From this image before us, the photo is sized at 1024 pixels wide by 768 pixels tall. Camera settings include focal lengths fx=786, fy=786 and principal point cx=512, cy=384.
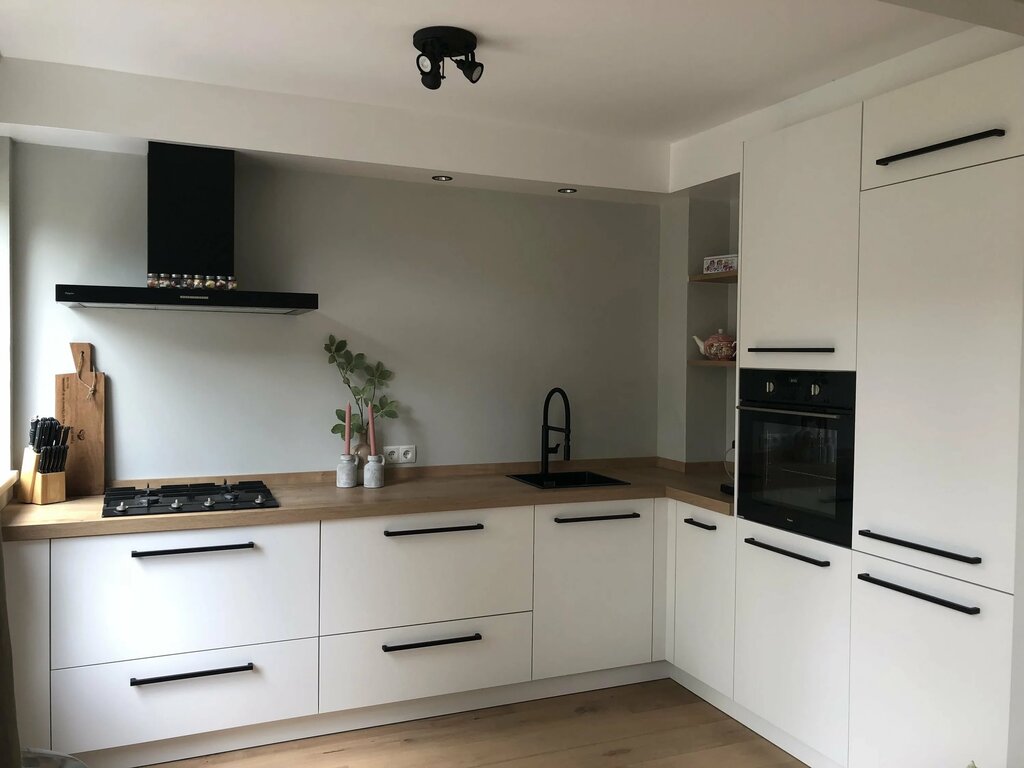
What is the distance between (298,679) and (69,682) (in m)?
0.72

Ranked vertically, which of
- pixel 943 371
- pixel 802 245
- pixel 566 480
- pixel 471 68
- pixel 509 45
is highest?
pixel 509 45

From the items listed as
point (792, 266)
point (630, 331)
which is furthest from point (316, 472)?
point (792, 266)

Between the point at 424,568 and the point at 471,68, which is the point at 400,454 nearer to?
the point at 424,568

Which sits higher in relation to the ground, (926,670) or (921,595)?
(921,595)

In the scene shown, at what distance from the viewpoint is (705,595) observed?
315cm

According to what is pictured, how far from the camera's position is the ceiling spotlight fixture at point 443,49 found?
2.32 metres

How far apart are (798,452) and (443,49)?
1745 mm

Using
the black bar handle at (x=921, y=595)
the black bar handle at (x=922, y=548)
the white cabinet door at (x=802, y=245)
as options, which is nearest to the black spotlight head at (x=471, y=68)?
the white cabinet door at (x=802, y=245)

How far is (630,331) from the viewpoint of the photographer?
13.0ft

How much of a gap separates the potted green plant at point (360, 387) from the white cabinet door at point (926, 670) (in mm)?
1978

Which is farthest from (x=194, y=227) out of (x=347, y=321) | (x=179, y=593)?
(x=179, y=593)

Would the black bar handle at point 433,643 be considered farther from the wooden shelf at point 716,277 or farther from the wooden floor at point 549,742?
the wooden shelf at point 716,277

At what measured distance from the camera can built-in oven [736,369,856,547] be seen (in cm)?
248

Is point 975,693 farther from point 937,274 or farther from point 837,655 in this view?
point 937,274
